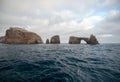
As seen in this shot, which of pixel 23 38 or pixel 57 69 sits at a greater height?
pixel 23 38

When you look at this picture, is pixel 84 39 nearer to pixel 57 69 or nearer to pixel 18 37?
pixel 18 37

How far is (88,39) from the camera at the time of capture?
92.0m

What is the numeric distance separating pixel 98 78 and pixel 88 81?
2.88 feet

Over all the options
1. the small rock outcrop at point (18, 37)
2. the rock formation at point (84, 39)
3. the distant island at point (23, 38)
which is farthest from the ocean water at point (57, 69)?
the small rock outcrop at point (18, 37)

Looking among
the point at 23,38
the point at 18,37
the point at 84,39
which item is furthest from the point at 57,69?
the point at 23,38

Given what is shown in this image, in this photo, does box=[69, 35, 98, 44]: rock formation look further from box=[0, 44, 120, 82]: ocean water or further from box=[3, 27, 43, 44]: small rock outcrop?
box=[0, 44, 120, 82]: ocean water

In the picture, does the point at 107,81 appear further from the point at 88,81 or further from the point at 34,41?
the point at 34,41

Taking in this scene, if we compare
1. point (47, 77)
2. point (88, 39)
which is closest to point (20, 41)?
point (88, 39)

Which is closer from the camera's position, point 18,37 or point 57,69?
point 57,69

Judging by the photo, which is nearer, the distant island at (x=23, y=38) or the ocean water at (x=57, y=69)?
the ocean water at (x=57, y=69)

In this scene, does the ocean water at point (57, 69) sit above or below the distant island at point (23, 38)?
below

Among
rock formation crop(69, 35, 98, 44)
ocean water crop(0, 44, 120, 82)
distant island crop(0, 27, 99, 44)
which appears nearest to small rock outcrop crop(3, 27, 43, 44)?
distant island crop(0, 27, 99, 44)

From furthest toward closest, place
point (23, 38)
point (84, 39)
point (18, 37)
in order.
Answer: point (84, 39) → point (23, 38) → point (18, 37)

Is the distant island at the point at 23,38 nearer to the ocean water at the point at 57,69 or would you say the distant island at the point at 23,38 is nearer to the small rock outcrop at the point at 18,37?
the small rock outcrop at the point at 18,37
